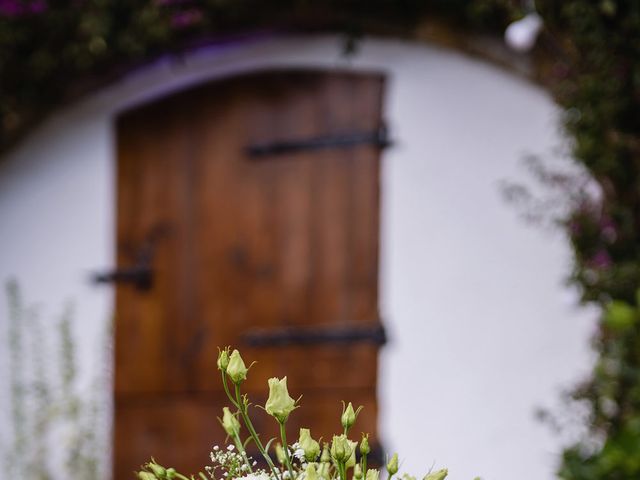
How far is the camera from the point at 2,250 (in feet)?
12.5

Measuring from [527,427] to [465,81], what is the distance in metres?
1.19

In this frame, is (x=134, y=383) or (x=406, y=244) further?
(x=134, y=383)

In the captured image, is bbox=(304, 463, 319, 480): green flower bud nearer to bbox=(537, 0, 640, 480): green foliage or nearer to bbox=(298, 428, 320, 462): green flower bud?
bbox=(298, 428, 320, 462): green flower bud

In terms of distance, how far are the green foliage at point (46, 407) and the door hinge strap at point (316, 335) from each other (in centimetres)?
63

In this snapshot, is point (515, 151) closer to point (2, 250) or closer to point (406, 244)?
point (406, 244)

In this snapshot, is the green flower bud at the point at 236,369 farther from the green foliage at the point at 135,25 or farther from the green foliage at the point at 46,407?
the green foliage at the point at 46,407

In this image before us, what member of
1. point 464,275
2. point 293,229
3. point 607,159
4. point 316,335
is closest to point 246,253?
point 293,229

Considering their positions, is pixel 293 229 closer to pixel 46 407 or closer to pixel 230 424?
pixel 46 407

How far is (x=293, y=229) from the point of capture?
343 cm

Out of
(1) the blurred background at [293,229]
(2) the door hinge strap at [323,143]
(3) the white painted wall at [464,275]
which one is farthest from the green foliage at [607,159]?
(2) the door hinge strap at [323,143]

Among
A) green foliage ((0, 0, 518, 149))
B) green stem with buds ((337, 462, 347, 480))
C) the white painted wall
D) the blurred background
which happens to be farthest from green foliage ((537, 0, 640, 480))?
green stem with buds ((337, 462, 347, 480))

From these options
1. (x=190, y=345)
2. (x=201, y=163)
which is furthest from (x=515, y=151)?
(x=190, y=345)

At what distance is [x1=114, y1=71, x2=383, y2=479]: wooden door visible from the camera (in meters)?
3.37

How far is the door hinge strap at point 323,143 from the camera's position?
3.35 meters
